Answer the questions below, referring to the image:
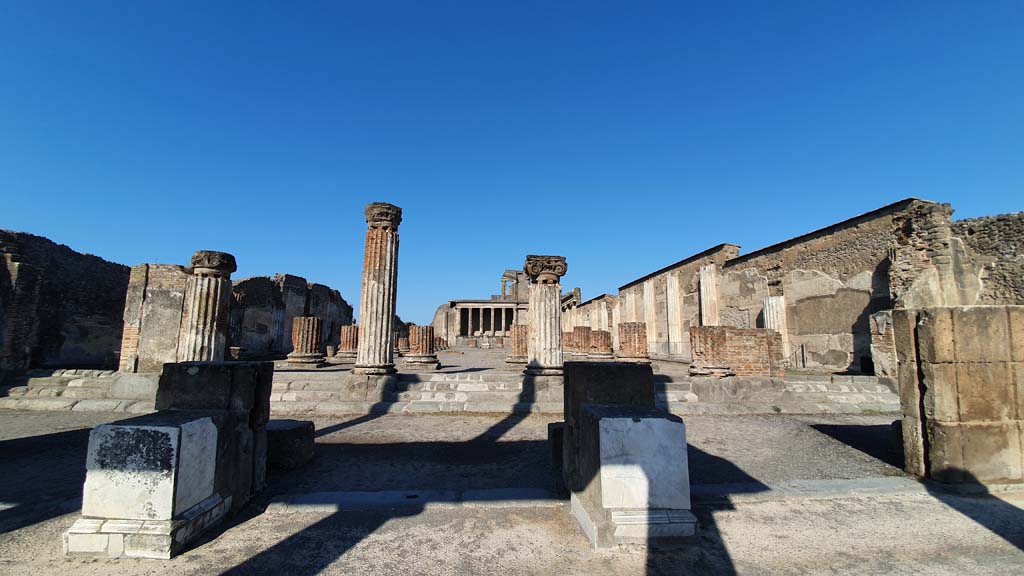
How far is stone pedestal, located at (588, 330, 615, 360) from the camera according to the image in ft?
60.8

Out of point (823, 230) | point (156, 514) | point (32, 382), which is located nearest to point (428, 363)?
point (32, 382)

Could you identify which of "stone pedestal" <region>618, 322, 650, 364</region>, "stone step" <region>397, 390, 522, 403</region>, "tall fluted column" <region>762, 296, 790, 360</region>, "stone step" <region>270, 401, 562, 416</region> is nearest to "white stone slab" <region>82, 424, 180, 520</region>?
"stone step" <region>270, 401, 562, 416</region>

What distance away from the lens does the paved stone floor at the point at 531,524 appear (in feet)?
8.38

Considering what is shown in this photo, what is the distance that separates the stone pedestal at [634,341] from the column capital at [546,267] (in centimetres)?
736

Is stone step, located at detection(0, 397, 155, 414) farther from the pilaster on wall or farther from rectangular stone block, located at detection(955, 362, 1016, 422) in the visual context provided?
rectangular stone block, located at detection(955, 362, 1016, 422)

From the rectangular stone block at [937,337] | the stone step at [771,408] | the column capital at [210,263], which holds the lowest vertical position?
the stone step at [771,408]

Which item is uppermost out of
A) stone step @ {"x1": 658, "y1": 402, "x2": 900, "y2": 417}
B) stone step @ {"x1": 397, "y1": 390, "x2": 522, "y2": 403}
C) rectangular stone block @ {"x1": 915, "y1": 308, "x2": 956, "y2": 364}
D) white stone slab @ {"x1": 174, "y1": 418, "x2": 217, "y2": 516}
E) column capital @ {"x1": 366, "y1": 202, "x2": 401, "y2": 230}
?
column capital @ {"x1": 366, "y1": 202, "x2": 401, "y2": 230}

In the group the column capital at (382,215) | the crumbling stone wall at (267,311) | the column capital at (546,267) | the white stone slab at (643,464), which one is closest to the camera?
the white stone slab at (643,464)

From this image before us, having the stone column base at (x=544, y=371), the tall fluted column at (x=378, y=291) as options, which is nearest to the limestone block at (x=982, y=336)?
the stone column base at (x=544, y=371)

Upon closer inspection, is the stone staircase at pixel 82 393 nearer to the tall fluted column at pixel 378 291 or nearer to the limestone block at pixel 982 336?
the tall fluted column at pixel 378 291

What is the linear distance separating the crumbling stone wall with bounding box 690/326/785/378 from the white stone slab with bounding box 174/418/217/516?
9282 millimetres

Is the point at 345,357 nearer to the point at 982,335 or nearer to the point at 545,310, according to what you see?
the point at 545,310

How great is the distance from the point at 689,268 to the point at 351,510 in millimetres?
19788

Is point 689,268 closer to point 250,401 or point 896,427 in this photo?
point 896,427
